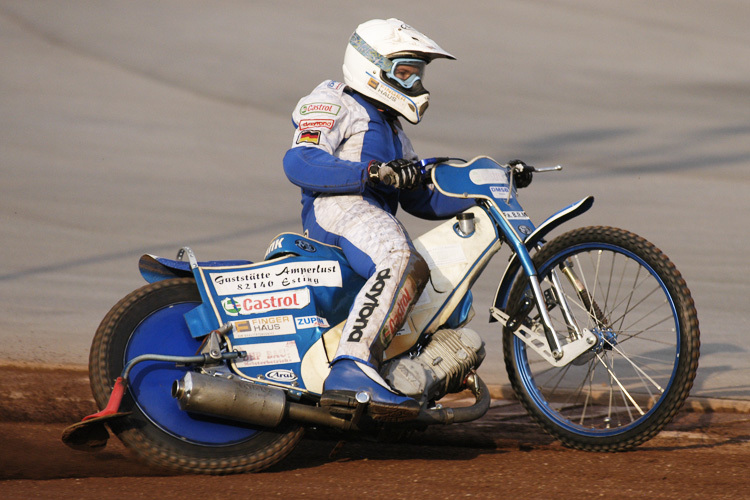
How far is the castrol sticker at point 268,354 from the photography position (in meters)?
4.31

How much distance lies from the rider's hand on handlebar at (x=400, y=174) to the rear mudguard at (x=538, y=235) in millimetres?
543

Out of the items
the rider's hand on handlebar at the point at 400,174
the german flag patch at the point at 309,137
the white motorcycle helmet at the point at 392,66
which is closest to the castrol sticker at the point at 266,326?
the rider's hand on handlebar at the point at 400,174

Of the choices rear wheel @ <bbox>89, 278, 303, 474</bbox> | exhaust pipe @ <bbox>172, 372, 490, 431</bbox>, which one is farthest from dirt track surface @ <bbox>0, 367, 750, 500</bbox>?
exhaust pipe @ <bbox>172, 372, 490, 431</bbox>

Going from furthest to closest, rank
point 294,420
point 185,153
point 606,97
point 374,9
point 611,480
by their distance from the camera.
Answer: point 374,9 < point 606,97 < point 185,153 < point 294,420 < point 611,480

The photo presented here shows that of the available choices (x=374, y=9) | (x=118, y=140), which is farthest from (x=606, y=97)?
(x=118, y=140)

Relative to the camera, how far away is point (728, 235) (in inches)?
379

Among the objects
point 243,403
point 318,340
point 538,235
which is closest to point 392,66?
point 538,235

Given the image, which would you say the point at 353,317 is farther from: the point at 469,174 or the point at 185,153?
the point at 185,153

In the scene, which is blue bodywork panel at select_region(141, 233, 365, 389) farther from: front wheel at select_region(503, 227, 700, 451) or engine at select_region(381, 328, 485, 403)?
front wheel at select_region(503, 227, 700, 451)

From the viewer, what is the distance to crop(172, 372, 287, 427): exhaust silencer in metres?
4.03

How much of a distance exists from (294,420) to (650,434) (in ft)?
4.51

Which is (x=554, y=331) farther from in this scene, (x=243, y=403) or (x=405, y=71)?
(x=405, y=71)

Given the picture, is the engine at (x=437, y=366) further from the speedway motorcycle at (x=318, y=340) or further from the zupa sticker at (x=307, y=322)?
the zupa sticker at (x=307, y=322)

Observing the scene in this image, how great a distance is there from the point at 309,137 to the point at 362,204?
378 mm
